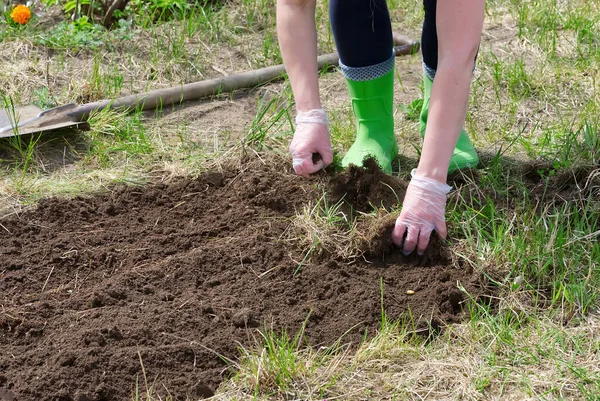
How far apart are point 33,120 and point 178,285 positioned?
51.2 inches

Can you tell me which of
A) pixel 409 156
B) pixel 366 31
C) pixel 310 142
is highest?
pixel 366 31

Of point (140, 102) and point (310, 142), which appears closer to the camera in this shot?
point (310, 142)

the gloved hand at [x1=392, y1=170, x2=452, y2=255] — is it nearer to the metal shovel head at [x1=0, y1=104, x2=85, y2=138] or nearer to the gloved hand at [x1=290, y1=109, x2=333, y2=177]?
the gloved hand at [x1=290, y1=109, x2=333, y2=177]

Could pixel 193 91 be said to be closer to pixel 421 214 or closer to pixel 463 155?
pixel 463 155

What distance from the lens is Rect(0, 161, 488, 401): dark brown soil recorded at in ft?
6.78

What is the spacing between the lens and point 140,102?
3562mm

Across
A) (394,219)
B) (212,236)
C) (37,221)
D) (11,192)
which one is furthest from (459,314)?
(11,192)

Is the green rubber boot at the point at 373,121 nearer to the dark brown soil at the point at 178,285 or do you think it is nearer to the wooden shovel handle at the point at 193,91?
the dark brown soil at the point at 178,285

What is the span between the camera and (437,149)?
2.36m

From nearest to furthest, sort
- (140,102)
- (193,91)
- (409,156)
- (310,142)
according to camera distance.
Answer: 1. (310,142)
2. (409,156)
3. (140,102)
4. (193,91)

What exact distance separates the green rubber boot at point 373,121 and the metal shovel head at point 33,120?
1.20m

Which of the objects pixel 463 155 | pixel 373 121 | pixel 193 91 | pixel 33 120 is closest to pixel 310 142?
pixel 373 121

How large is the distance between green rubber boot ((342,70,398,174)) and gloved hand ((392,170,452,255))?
52cm

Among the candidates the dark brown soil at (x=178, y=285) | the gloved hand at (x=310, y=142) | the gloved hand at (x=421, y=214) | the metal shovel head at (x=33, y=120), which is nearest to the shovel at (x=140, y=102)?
the metal shovel head at (x=33, y=120)
